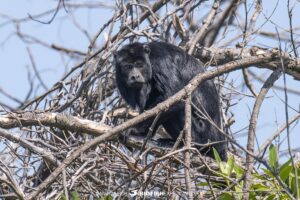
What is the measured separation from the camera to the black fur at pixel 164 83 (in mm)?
7730

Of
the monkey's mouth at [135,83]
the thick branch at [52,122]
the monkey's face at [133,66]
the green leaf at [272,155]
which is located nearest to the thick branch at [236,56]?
the monkey's face at [133,66]

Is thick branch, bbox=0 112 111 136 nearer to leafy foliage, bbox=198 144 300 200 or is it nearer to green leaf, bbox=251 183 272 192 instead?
leafy foliage, bbox=198 144 300 200

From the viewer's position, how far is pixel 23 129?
6316 millimetres

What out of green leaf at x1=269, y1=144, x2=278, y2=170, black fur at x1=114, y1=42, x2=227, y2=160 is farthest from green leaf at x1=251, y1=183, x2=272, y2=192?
black fur at x1=114, y1=42, x2=227, y2=160

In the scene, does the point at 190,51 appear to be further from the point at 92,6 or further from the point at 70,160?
the point at 70,160

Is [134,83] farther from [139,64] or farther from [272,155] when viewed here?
[272,155]

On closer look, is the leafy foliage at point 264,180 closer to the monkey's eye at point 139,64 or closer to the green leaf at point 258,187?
the green leaf at point 258,187

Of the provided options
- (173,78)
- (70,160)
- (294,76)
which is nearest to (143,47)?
(173,78)

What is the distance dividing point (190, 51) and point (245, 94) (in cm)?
90

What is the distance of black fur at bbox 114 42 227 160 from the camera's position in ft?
25.4

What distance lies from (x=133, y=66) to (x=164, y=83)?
512 mm

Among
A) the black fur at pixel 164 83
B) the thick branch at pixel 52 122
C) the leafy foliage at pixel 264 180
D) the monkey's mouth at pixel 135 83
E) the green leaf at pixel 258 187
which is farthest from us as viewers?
the monkey's mouth at pixel 135 83

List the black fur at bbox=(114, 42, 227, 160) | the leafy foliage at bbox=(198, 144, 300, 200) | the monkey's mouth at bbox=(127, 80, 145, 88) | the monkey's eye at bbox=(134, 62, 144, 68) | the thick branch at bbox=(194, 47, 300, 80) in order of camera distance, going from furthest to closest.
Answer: the monkey's eye at bbox=(134, 62, 144, 68), the monkey's mouth at bbox=(127, 80, 145, 88), the black fur at bbox=(114, 42, 227, 160), the thick branch at bbox=(194, 47, 300, 80), the leafy foliage at bbox=(198, 144, 300, 200)

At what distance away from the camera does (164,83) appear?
7805 millimetres
